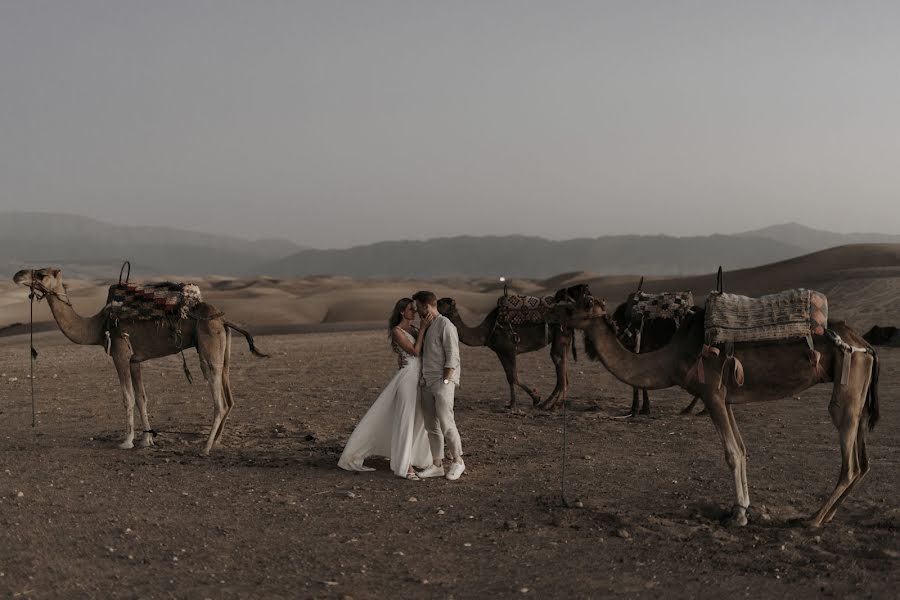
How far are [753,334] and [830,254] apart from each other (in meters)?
59.6

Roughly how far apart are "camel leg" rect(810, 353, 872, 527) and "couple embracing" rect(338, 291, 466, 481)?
3.63 m

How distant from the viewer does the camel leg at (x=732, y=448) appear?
285 inches

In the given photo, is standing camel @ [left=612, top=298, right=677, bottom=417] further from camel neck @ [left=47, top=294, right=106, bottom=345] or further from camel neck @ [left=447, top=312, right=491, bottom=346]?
camel neck @ [left=47, top=294, right=106, bottom=345]

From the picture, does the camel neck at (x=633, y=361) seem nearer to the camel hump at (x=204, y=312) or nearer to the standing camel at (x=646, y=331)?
the standing camel at (x=646, y=331)

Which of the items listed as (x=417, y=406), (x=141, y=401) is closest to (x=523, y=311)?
(x=417, y=406)

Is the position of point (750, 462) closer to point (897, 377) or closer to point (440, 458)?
point (440, 458)

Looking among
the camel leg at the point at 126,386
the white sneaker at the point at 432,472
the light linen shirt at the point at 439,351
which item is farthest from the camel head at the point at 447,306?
the camel leg at the point at 126,386

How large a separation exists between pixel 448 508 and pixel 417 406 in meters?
1.48

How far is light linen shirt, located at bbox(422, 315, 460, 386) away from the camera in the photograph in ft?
29.1

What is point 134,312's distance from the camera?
10570 mm

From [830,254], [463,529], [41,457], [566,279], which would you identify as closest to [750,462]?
[463,529]

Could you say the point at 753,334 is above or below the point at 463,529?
above

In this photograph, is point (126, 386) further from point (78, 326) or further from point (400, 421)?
point (400, 421)

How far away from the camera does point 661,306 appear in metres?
12.0
